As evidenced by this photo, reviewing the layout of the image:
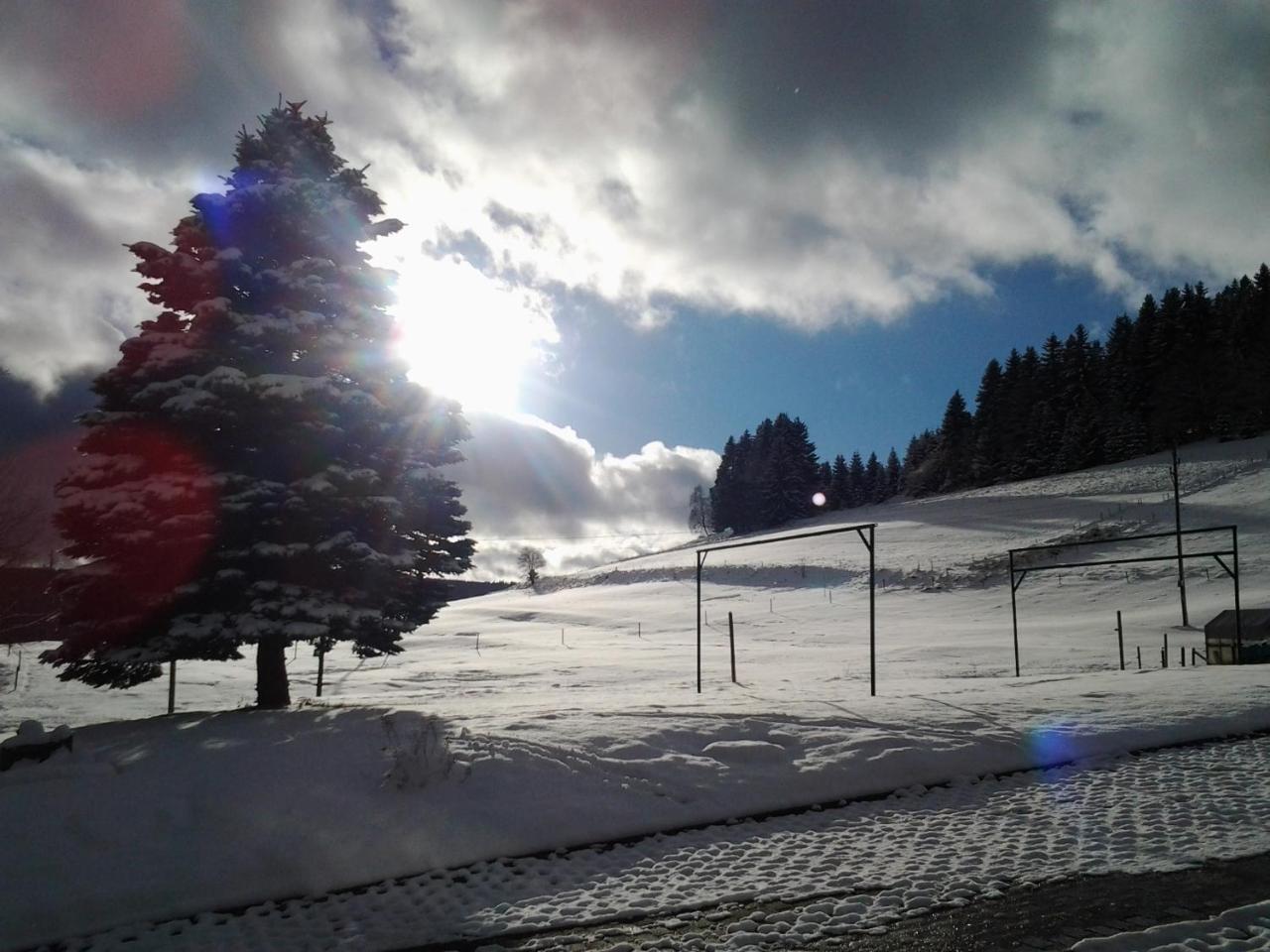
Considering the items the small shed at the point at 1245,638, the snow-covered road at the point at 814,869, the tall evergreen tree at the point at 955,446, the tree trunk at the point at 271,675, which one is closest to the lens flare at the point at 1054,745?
the snow-covered road at the point at 814,869

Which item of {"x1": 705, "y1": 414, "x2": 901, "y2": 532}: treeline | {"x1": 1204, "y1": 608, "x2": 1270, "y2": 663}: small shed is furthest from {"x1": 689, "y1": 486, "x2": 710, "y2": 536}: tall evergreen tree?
{"x1": 1204, "y1": 608, "x2": 1270, "y2": 663}: small shed

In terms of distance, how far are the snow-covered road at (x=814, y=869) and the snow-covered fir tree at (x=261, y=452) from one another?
5.80m

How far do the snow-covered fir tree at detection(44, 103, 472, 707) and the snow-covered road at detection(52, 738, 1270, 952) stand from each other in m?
5.80

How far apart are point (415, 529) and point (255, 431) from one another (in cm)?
320

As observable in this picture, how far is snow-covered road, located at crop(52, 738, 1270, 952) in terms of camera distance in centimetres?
505

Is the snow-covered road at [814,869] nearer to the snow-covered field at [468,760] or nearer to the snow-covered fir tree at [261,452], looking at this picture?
the snow-covered field at [468,760]

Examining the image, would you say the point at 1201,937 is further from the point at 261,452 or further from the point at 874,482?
the point at 874,482

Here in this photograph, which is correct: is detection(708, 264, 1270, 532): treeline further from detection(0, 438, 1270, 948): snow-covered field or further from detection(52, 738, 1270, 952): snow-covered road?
detection(52, 738, 1270, 952): snow-covered road

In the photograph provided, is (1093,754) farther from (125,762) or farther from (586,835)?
(125,762)

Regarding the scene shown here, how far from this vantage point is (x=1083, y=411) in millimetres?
76750

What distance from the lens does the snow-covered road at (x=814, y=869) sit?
5.05 m

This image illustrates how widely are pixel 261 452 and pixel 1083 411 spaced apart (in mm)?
85099

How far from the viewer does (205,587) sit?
415 inches

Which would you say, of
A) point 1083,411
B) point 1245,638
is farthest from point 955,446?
point 1245,638
